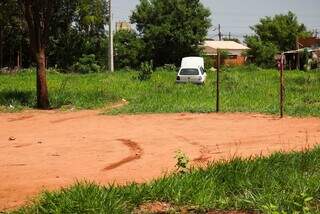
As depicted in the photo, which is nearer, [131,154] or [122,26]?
[131,154]

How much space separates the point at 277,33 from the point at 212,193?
53354mm

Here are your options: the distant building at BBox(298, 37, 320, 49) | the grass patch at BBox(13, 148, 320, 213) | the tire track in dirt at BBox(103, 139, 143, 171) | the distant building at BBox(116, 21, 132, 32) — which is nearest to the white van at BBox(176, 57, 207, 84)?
the tire track in dirt at BBox(103, 139, 143, 171)

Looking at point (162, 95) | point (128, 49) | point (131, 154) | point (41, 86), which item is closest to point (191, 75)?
point (162, 95)

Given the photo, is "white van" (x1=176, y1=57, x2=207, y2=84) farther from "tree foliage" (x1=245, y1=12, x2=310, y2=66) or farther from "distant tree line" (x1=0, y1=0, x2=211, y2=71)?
"tree foliage" (x1=245, y1=12, x2=310, y2=66)

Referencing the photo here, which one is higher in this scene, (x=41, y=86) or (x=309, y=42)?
(x=309, y=42)

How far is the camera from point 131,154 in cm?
945

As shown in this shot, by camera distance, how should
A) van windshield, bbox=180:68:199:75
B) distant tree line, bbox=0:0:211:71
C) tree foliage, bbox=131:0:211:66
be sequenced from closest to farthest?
van windshield, bbox=180:68:199:75, distant tree line, bbox=0:0:211:71, tree foliage, bbox=131:0:211:66

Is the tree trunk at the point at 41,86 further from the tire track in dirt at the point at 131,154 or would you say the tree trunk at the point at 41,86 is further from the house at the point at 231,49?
the house at the point at 231,49

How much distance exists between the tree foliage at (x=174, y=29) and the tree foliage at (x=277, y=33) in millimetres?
9123

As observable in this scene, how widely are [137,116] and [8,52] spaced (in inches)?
1284

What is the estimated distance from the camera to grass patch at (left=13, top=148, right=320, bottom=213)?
489 centimetres

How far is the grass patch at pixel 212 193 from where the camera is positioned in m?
4.89

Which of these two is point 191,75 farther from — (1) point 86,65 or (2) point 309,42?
(2) point 309,42

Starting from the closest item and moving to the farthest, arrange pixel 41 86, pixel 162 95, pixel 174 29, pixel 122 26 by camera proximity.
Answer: pixel 41 86 → pixel 162 95 → pixel 174 29 → pixel 122 26
